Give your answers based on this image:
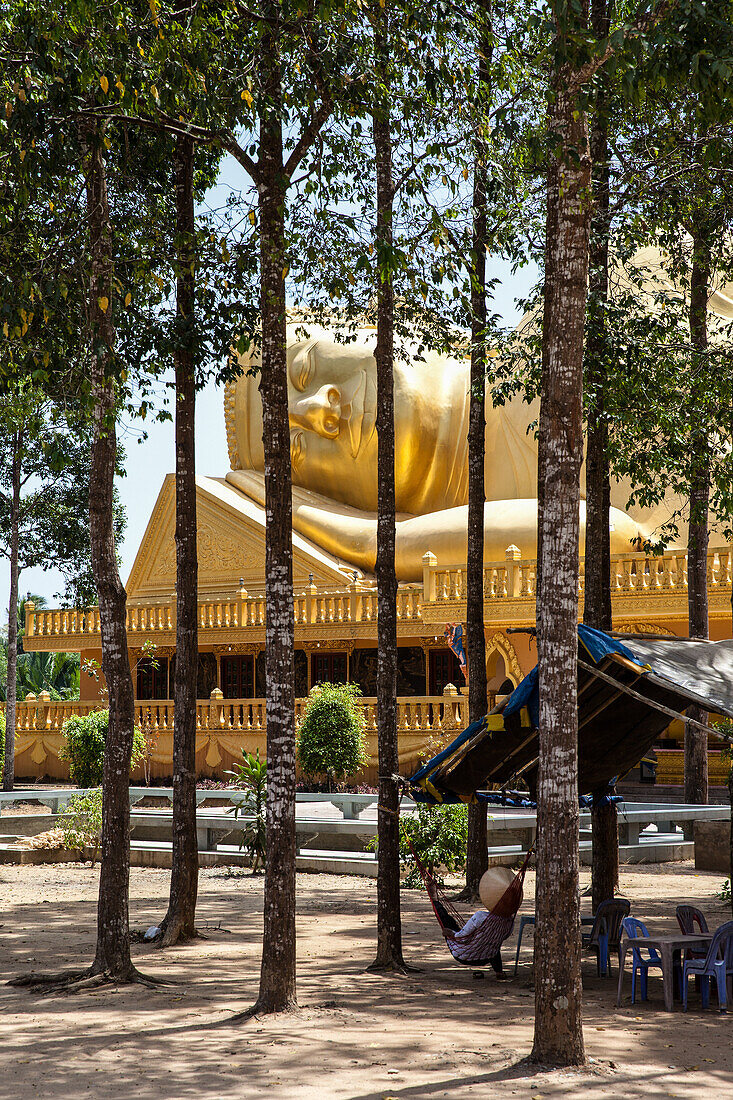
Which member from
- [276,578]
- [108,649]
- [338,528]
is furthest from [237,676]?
[276,578]

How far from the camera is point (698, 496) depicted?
43.1 ft

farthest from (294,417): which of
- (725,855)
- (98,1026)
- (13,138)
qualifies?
(98,1026)

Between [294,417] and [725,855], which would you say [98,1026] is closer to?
[725,855]

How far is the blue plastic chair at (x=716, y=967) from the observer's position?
279 inches

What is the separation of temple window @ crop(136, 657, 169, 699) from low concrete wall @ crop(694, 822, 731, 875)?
14669mm

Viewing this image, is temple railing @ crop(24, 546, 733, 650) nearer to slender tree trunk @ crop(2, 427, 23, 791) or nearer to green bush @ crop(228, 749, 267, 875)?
slender tree trunk @ crop(2, 427, 23, 791)

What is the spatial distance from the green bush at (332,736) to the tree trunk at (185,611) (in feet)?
29.3

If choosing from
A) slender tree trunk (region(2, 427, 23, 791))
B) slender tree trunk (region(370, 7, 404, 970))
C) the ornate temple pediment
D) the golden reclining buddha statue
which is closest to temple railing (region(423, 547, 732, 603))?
A: the golden reclining buddha statue

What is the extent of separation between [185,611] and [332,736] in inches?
370

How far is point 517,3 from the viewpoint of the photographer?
984cm

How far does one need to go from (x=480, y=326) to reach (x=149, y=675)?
17.5 meters

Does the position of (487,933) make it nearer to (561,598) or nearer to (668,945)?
(668,945)

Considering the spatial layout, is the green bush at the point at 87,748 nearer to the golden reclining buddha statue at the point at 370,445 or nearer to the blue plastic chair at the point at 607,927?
the golden reclining buddha statue at the point at 370,445

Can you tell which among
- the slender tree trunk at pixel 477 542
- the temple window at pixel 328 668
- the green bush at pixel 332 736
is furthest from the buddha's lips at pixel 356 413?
the slender tree trunk at pixel 477 542
